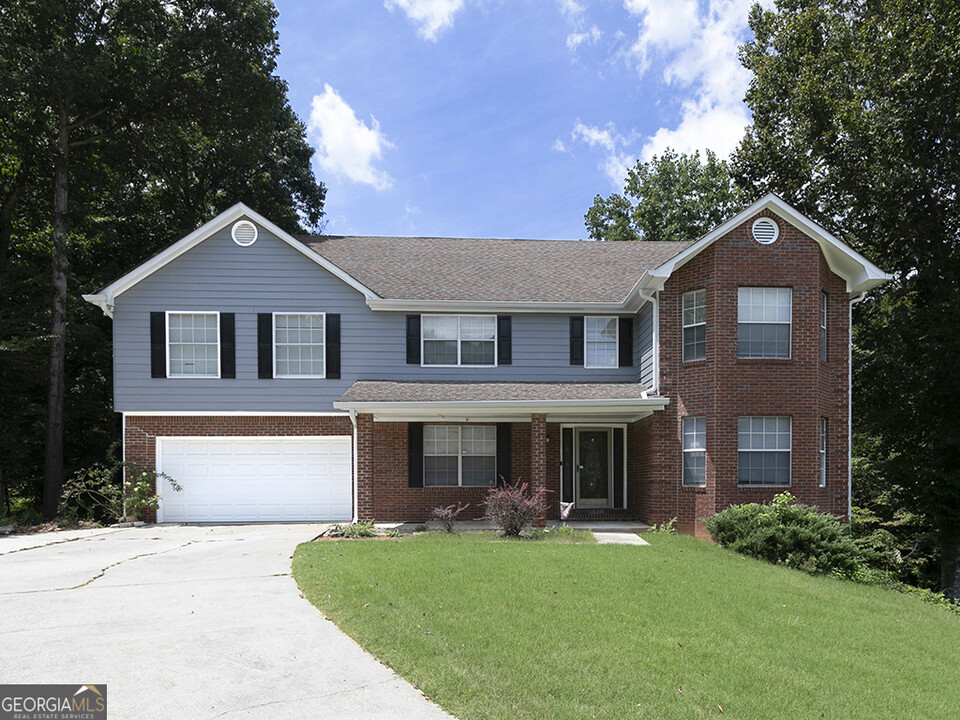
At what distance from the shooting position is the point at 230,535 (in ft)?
46.7

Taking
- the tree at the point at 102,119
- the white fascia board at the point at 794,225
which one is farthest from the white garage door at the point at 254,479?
the white fascia board at the point at 794,225

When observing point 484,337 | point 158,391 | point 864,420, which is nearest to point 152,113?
point 158,391

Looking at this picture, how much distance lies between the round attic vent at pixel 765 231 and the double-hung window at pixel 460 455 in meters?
7.36

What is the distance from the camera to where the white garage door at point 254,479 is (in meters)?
17.0

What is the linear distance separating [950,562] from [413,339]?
14780mm

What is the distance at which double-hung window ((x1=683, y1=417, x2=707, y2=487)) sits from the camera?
14766 mm

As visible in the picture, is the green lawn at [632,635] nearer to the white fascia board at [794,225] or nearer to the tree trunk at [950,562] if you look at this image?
the white fascia board at [794,225]

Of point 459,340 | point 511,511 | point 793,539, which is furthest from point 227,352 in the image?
point 793,539

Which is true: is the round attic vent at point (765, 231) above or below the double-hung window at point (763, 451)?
above

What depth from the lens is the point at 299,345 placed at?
1723 centimetres

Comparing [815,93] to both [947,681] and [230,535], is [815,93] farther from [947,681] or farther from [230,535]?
[230,535]

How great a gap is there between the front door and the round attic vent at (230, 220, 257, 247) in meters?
9.24

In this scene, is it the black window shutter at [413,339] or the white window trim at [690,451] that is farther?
the black window shutter at [413,339]

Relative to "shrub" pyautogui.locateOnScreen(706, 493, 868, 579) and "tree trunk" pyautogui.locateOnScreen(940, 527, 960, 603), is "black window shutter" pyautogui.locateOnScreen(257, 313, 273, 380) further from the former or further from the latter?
"tree trunk" pyautogui.locateOnScreen(940, 527, 960, 603)
